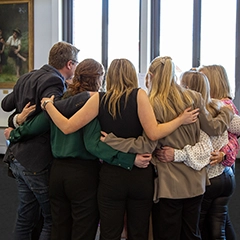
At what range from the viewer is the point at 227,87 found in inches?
80.6

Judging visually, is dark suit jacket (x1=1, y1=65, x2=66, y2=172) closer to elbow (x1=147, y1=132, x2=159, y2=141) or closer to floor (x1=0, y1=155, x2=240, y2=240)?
elbow (x1=147, y1=132, x2=159, y2=141)

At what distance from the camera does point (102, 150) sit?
1663 mm

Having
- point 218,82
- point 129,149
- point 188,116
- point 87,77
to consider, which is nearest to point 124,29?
point 218,82

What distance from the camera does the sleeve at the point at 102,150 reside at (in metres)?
1.65

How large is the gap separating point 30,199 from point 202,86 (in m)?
1.18

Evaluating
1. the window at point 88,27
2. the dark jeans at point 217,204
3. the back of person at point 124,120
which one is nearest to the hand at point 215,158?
the dark jeans at point 217,204

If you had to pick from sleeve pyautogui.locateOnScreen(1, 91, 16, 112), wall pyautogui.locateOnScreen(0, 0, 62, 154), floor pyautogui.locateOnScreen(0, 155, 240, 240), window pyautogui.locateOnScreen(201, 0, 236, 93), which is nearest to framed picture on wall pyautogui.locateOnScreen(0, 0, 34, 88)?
wall pyautogui.locateOnScreen(0, 0, 62, 154)

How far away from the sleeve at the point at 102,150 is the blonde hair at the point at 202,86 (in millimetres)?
542

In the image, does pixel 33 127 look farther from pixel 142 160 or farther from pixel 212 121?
pixel 212 121

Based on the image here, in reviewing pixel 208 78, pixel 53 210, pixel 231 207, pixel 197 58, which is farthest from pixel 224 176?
pixel 197 58

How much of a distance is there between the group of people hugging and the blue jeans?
4.2 inches

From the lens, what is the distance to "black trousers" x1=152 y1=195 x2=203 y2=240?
1.76 m

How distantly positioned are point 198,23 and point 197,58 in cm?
60

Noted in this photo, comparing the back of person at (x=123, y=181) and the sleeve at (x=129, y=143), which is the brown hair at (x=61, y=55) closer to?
the back of person at (x=123, y=181)
